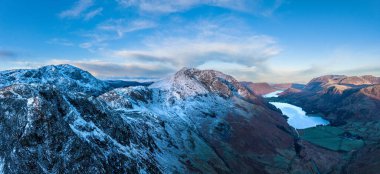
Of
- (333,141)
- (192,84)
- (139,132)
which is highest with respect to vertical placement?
(192,84)

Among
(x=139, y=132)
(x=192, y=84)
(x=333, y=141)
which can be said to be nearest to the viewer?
(x=139, y=132)

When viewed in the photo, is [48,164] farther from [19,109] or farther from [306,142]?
[306,142]

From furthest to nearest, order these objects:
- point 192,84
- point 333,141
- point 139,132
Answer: point 333,141, point 192,84, point 139,132

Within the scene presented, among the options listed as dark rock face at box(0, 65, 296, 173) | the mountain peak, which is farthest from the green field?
the mountain peak

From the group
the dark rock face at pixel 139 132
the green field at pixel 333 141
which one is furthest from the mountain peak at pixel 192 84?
the green field at pixel 333 141

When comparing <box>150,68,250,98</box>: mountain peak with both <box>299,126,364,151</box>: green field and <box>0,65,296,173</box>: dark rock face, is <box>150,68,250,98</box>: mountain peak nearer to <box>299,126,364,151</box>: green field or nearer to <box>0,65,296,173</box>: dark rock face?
<box>0,65,296,173</box>: dark rock face

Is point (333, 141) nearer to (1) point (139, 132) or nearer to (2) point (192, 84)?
(2) point (192, 84)

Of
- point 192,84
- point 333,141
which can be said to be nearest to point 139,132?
point 192,84

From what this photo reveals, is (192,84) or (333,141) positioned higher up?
(192,84)
